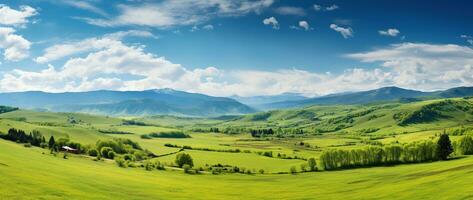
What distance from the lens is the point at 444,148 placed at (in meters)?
153

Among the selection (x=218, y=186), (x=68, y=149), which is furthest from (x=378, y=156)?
(x=68, y=149)

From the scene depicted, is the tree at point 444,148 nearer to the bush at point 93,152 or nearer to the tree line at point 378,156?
the tree line at point 378,156

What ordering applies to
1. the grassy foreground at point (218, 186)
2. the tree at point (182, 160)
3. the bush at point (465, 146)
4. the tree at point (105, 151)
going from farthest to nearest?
the tree at point (105, 151) < the tree at point (182, 160) < the bush at point (465, 146) < the grassy foreground at point (218, 186)

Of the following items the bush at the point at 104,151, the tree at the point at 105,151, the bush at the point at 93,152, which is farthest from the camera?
the bush at the point at 104,151

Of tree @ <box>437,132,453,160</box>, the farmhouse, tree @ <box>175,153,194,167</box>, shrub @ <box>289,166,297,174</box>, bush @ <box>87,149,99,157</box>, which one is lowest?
shrub @ <box>289,166,297,174</box>

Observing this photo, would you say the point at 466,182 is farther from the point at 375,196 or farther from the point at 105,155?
the point at 105,155

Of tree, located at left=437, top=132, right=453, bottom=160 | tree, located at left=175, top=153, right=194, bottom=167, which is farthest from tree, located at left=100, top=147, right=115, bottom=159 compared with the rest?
tree, located at left=437, top=132, right=453, bottom=160

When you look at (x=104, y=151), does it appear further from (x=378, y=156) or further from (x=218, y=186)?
(x=378, y=156)

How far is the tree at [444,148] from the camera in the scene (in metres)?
152

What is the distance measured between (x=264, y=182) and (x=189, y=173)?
31.9m

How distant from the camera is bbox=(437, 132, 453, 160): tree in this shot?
152 meters

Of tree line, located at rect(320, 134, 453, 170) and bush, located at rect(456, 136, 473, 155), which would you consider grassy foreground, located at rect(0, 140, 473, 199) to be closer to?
tree line, located at rect(320, 134, 453, 170)

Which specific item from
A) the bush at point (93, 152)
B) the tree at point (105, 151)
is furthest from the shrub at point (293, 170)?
the bush at point (93, 152)

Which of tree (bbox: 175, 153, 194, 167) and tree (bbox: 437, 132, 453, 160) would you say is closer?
tree (bbox: 437, 132, 453, 160)
